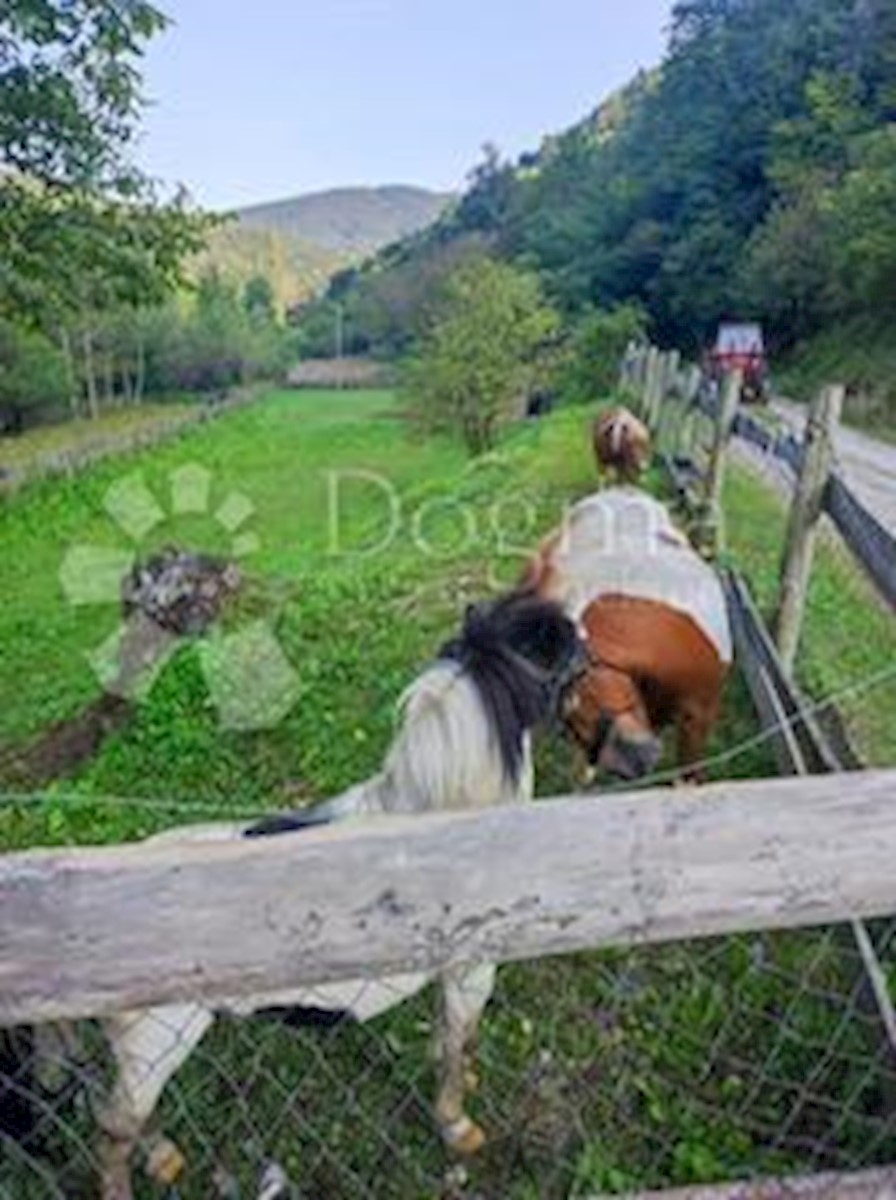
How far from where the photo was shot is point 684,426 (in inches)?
386

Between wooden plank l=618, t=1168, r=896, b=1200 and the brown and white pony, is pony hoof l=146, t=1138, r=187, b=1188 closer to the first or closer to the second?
wooden plank l=618, t=1168, r=896, b=1200

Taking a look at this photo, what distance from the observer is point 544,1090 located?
A: 9.55ft

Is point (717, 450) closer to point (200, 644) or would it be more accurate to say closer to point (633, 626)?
point (200, 644)

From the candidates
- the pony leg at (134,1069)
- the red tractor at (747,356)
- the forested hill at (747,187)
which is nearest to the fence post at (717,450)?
the pony leg at (134,1069)

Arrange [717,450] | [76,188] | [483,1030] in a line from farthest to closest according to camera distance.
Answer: [76,188]
[717,450]
[483,1030]

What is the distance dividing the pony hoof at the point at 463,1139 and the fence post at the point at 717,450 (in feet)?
16.1

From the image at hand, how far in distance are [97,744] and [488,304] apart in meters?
29.0

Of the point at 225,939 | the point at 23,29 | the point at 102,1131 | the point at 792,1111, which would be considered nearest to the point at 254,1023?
the point at 102,1131

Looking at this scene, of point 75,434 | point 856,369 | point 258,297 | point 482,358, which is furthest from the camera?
point 258,297

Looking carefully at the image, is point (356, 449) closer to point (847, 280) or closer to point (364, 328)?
point (847, 280)

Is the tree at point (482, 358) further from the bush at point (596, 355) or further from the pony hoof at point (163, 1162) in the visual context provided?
the pony hoof at point (163, 1162)

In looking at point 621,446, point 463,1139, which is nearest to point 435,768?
point 463,1139

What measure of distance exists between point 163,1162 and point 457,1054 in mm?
706

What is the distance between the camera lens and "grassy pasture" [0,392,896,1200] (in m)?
2.66
